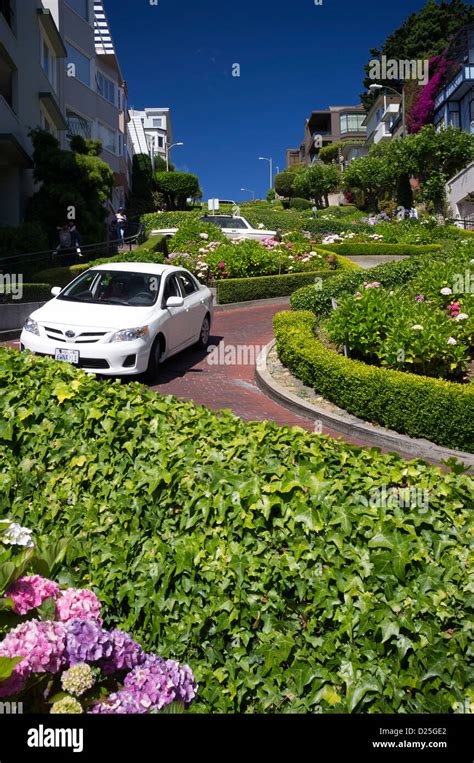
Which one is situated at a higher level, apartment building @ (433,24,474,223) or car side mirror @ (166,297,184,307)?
apartment building @ (433,24,474,223)

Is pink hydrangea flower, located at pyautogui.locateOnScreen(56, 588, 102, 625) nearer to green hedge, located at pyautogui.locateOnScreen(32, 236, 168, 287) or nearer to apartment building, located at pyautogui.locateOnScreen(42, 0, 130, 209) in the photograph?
green hedge, located at pyautogui.locateOnScreen(32, 236, 168, 287)

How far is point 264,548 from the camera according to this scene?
332 centimetres

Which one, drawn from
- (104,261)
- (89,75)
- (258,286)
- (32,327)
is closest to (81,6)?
(89,75)

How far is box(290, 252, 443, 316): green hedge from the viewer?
1558 cm

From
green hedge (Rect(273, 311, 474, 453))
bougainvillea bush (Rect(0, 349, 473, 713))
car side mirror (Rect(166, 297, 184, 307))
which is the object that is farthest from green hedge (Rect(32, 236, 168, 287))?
bougainvillea bush (Rect(0, 349, 473, 713))

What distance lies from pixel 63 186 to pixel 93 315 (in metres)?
15.2

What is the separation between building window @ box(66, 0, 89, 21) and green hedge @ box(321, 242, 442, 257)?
15.9 metres

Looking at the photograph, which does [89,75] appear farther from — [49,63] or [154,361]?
[154,361]

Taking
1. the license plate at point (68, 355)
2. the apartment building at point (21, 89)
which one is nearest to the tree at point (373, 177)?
the apartment building at point (21, 89)

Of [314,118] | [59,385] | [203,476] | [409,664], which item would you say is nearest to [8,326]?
[59,385]

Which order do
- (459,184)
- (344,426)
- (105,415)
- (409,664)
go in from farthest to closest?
(459,184) < (344,426) < (105,415) < (409,664)

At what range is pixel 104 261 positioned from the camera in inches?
822

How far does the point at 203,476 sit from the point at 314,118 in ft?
386

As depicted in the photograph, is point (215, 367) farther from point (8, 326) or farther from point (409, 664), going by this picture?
point (409, 664)
